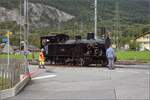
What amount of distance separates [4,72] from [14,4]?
112 metres

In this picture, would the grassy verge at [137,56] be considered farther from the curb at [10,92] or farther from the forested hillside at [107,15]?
the curb at [10,92]

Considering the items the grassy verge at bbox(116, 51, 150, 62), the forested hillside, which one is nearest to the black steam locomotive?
the grassy verge at bbox(116, 51, 150, 62)

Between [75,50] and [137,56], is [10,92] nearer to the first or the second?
[75,50]

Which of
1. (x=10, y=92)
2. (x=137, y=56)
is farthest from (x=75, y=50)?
(x=137, y=56)

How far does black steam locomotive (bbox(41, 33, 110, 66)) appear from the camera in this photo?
3828 cm

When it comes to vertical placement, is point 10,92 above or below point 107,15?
below

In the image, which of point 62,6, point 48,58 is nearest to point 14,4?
point 62,6

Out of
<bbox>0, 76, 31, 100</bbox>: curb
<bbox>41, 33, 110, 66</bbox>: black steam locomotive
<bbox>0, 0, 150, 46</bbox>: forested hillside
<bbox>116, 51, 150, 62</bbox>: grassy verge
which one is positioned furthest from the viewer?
<bbox>0, 0, 150, 46</bbox>: forested hillside

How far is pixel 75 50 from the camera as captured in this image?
130ft

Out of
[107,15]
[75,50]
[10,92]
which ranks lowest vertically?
[10,92]

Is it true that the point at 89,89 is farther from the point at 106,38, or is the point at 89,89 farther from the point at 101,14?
the point at 101,14

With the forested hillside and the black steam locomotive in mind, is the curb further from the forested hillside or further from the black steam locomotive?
the forested hillside

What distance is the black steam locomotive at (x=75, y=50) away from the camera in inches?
1507

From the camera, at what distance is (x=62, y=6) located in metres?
150
